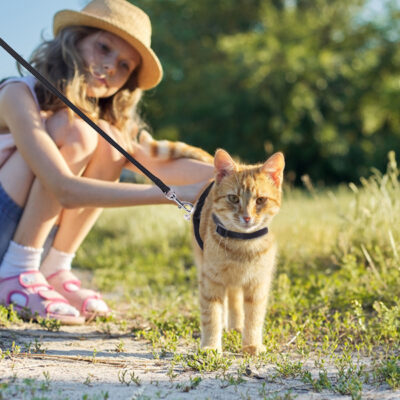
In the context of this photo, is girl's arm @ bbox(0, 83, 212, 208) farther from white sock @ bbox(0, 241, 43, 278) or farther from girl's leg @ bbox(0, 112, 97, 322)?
white sock @ bbox(0, 241, 43, 278)

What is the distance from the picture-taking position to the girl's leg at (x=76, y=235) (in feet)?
9.72

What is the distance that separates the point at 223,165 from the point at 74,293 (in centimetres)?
134

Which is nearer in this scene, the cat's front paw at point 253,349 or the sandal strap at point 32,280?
the cat's front paw at point 253,349

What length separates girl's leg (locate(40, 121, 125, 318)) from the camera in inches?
117

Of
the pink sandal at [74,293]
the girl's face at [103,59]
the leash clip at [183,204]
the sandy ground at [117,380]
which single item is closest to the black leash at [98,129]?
the leash clip at [183,204]

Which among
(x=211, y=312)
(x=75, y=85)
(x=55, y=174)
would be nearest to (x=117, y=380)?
(x=211, y=312)

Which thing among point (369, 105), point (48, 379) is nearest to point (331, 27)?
point (369, 105)

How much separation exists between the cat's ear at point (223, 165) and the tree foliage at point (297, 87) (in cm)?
951

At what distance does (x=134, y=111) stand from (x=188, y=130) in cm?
1079

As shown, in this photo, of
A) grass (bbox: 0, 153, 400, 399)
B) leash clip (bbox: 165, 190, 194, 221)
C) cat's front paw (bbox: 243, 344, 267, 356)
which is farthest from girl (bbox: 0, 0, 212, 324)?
cat's front paw (bbox: 243, 344, 267, 356)

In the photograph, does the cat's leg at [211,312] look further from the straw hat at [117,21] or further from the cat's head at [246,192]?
the straw hat at [117,21]

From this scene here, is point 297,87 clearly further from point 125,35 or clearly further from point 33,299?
point 33,299

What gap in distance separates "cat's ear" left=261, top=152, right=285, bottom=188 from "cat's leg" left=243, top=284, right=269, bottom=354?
0.52 m

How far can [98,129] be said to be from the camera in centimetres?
224
